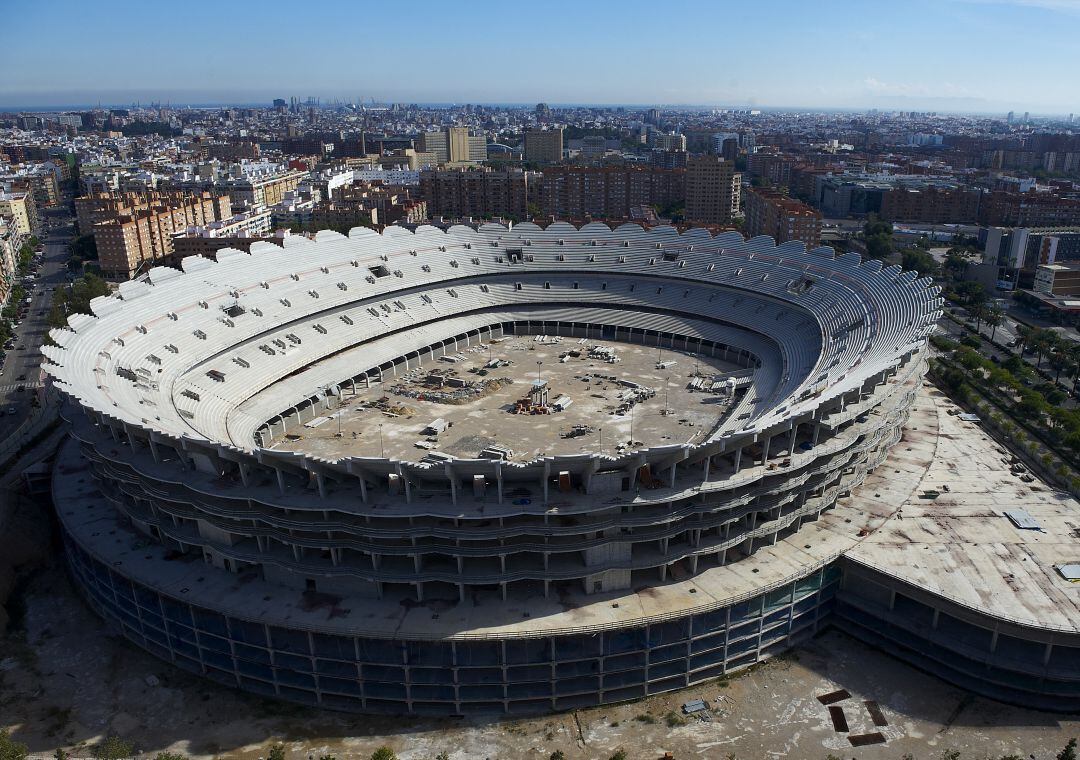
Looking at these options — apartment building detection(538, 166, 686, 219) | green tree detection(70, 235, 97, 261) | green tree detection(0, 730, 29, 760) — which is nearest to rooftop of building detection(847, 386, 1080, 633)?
green tree detection(0, 730, 29, 760)

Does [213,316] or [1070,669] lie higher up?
[213,316]

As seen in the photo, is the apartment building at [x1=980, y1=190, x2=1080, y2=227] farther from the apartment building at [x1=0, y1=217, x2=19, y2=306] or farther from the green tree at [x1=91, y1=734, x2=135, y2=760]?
the apartment building at [x1=0, y1=217, x2=19, y2=306]

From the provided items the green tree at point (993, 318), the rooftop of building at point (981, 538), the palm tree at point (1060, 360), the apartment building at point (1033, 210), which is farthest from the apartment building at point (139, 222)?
the apartment building at point (1033, 210)

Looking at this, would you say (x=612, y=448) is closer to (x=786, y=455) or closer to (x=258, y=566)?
(x=786, y=455)

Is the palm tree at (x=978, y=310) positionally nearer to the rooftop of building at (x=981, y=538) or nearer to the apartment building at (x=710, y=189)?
the rooftop of building at (x=981, y=538)

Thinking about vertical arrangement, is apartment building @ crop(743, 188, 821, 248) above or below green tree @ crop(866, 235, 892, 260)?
above

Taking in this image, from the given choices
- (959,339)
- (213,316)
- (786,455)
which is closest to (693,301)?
(959,339)

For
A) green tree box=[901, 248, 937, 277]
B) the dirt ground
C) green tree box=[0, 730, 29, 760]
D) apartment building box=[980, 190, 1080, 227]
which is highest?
apartment building box=[980, 190, 1080, 227]
